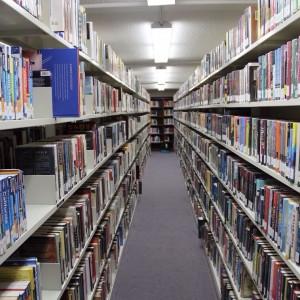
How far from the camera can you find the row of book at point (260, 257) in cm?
153

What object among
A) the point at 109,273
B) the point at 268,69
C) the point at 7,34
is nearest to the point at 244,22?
the point at 268,69

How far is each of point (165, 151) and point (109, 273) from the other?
10.8 meters

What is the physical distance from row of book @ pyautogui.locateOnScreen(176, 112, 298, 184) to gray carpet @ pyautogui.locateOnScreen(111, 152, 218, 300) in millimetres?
1422

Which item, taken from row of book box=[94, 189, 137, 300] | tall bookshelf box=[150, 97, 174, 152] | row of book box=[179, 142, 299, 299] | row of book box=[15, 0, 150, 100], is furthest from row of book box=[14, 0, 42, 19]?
tall bookshelf box=[150, 97, 174, 152]

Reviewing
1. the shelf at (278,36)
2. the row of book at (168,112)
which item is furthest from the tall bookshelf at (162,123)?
the shelf at (278,36)

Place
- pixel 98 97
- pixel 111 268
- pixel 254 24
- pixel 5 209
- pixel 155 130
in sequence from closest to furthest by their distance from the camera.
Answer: pixel 5 209, pixel 254 24, pixel 98 97, pixel 111 268, pixel 155 130

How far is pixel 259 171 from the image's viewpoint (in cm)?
217

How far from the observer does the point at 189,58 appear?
669cm

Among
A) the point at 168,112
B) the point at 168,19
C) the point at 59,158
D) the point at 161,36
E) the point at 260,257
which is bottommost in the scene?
the point at 260,257

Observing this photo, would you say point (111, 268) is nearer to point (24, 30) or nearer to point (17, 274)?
point (17, 274)

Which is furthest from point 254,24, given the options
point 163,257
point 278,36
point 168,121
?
point 168,121

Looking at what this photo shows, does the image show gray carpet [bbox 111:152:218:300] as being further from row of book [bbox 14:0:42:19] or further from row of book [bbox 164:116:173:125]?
row of book [bbox 164:116:173:125]

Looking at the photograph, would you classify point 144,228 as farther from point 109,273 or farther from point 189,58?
point 189,58

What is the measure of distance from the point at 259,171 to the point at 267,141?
0.45 m
